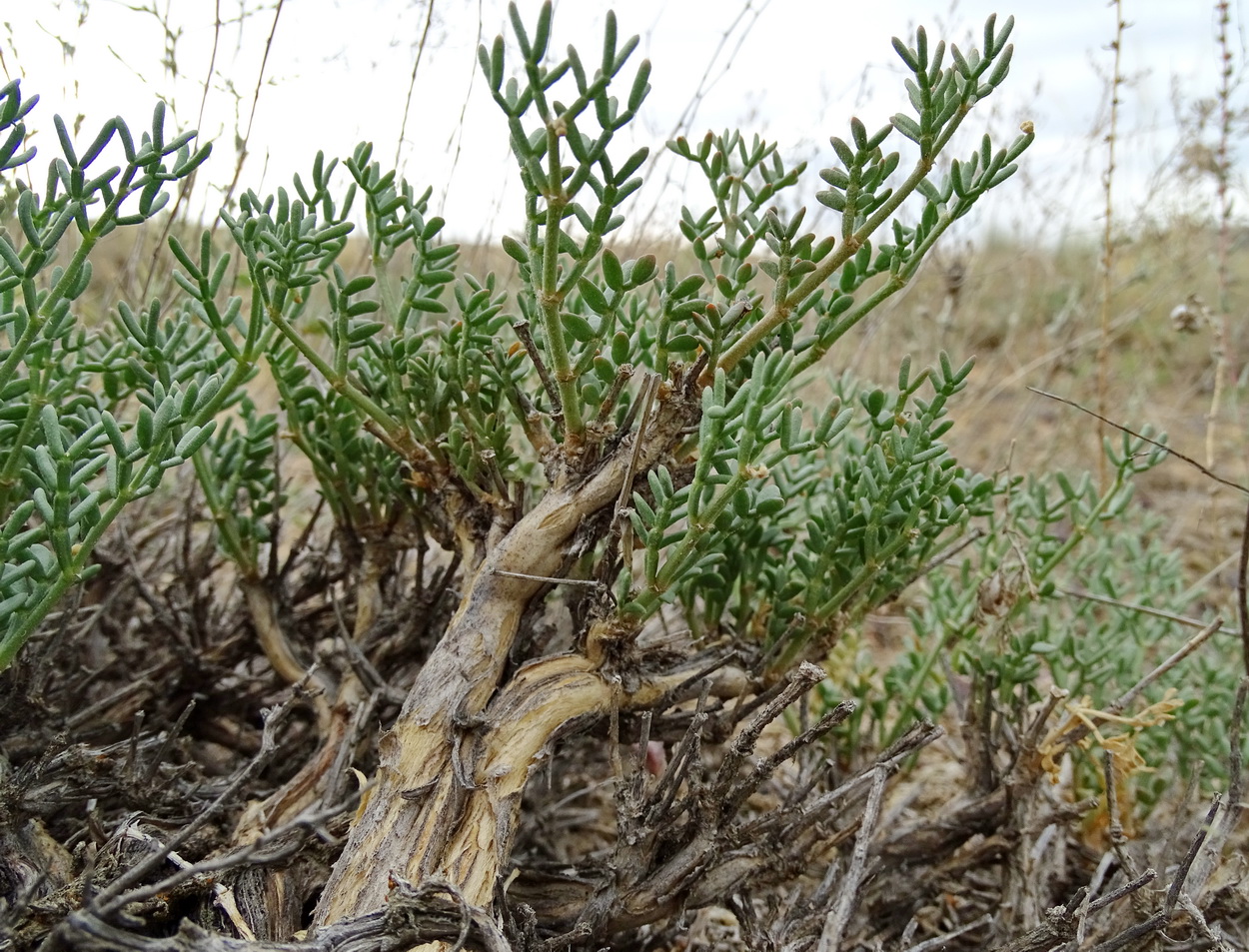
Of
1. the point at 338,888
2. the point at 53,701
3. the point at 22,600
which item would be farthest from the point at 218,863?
the point at 53,701

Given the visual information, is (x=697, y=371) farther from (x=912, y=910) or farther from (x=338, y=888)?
(x=912, y=910)

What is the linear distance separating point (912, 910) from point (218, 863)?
3.82 feet

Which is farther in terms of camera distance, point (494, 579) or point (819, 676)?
point (494, 579)

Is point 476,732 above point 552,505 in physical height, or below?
below

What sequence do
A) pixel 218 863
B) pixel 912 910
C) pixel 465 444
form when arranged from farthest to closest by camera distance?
pixel 912 910 → pixel 465 444 → pixel 218 863

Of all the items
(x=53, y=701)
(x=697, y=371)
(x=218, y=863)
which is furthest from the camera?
(x=53, y=701)

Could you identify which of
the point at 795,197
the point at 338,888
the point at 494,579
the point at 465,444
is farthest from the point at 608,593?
the point at 795,197

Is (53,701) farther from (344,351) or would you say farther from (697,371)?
(697,371)

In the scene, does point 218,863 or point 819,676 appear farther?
point 819,676

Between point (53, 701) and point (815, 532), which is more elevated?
point (53, 701)

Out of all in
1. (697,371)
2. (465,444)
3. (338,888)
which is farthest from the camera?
(465,444)

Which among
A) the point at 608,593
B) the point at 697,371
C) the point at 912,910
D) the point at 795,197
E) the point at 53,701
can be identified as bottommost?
the point at 912,910

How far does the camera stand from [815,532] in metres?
1.39

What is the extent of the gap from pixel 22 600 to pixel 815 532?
3.29 feet
